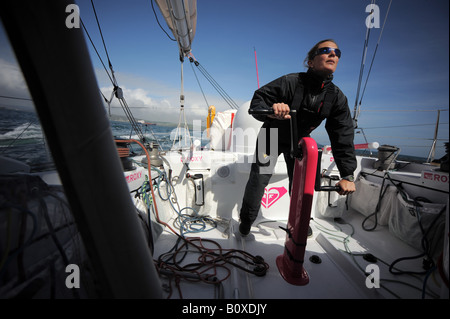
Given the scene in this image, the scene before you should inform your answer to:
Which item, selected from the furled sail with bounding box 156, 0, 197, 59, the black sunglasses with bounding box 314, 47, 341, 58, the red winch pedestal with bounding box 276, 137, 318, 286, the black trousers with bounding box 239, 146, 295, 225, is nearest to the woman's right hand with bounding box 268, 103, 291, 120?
the red winch pedestal with bounding box 276, 137, 318, 286

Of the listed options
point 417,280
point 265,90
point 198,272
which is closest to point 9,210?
point 198,272

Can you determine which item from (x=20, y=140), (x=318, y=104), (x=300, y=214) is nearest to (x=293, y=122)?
(x=318, y=104)

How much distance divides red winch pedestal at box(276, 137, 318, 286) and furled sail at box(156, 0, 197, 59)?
9.89ft

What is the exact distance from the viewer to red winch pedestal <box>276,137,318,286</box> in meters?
1.02

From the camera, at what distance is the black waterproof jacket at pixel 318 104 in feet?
4.32

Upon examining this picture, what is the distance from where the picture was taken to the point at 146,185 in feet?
5.52

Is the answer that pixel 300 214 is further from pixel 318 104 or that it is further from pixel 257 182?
pixel 318 104

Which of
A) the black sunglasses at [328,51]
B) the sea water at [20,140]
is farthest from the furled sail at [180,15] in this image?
the sea water at [20,140]

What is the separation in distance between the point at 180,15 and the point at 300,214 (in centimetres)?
352

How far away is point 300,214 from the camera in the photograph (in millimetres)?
1051

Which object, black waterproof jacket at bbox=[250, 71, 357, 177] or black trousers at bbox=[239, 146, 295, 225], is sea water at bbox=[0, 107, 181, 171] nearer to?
black waterproof jacket at bbox=[250, 71, 357, 177]

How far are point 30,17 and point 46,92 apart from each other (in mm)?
139

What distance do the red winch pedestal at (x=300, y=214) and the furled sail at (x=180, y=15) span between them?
119 inches

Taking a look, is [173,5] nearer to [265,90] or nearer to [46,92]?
[265,90]
